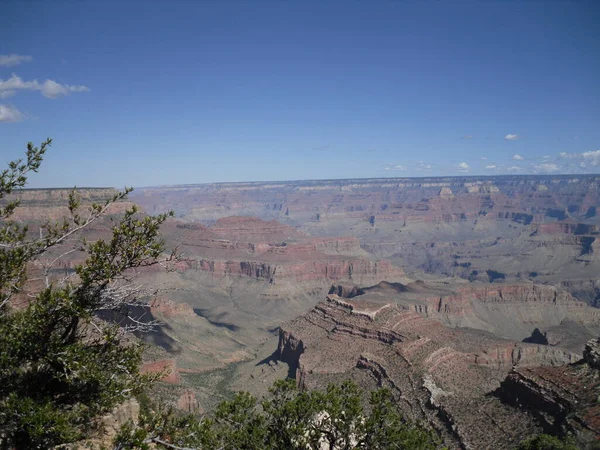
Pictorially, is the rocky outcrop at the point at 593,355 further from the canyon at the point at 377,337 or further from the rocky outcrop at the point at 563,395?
the canyon at the point at 377,337

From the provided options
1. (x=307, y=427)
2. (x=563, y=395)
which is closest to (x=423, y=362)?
(x=563, y=395)

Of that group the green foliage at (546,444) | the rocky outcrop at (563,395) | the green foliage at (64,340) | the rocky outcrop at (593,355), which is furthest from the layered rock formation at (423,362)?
the green foliage at (64,340)

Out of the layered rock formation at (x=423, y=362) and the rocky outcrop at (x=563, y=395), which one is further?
the layered rock formation at (x=423, y=362)

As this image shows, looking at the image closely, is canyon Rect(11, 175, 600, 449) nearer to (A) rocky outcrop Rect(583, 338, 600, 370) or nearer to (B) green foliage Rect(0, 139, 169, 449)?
(A) rocky outcrop Rect(583, 338, 600, 370)

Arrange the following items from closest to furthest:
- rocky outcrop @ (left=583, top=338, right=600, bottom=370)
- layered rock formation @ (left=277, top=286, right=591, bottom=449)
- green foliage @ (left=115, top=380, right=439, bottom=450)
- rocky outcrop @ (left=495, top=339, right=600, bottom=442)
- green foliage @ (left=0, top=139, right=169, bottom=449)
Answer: green foliage @ (left=0, top=139, right=169, bottom=449) → green foliage @ (left=115, top=380, right=439, bottom=450) → rocky outcrop @ (left=495, top=339, right=600, bottom=442) → rocky outcrop @ (left=583, top=338, right=600, bottom=370) → layered rock formation @ (left=277, top=286, right=591, bottom=449)

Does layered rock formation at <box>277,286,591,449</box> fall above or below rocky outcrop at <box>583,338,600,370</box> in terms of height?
below

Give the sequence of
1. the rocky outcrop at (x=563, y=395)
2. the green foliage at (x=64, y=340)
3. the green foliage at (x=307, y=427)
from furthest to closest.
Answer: the rocky outcrop at (x=563, y=395) → the green foliage at (x=307, y=427) → the green foliage at (x=64, y=340)

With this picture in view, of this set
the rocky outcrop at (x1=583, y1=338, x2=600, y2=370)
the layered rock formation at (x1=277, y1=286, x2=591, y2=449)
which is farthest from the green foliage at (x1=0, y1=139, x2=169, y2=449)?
the rocky outcrop at (x1=583, y1=338, x2=600, y2=370)

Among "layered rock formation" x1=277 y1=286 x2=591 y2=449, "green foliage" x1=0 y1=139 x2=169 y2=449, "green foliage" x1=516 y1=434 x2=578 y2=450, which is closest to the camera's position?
"green foliage" x1=0 y1=139 x2=169 y2=449

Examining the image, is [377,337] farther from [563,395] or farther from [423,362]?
[563,395]
